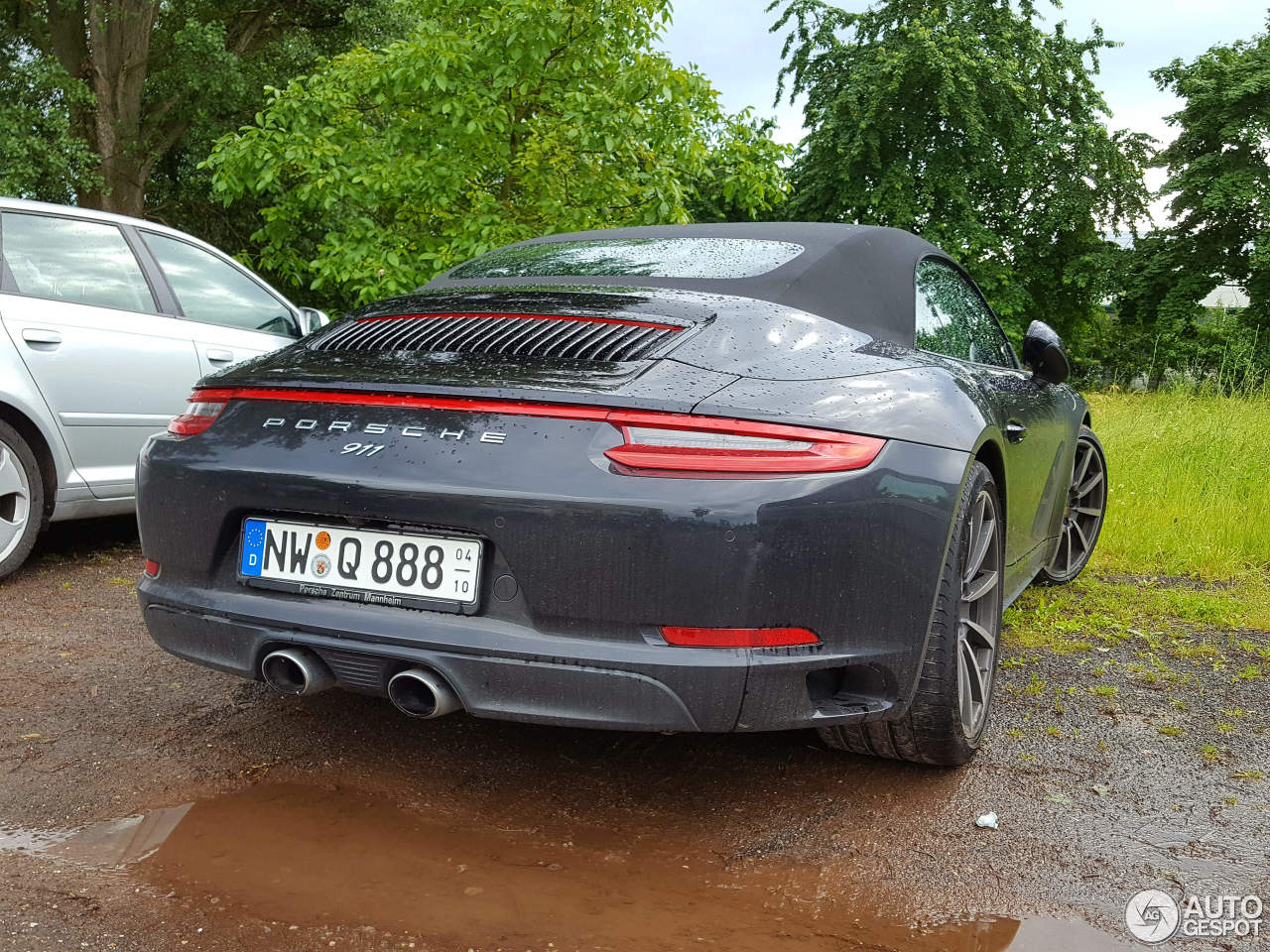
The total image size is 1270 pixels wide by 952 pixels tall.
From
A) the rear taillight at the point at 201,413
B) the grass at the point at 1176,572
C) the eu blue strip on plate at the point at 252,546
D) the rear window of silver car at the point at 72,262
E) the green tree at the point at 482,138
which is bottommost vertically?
the grass at the point at 1176,572

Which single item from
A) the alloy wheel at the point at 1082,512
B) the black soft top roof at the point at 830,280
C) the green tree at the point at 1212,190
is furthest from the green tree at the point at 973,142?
the black soft top roof at the point at 830,280

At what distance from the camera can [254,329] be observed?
5.86m

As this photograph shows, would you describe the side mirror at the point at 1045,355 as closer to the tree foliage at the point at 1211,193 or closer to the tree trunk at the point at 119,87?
the tree trunk at the point at 119,87

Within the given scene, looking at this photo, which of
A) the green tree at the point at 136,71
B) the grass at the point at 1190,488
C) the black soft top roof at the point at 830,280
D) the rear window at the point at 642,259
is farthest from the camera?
the green tree at the point at 136,71

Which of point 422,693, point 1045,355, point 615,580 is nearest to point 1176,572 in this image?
point 1045,355

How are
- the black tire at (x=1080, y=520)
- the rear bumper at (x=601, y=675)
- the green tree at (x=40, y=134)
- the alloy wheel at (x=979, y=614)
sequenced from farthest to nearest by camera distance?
1. the green tree at (x=40, y=134)
2. the black tire at (x=1080, y=520)
3. the alloy wheel at (x=979, y=614)
4. the rear bumper at (x=601, y=675)

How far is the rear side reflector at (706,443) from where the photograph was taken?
2.20 meters

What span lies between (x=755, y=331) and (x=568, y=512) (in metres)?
0.69

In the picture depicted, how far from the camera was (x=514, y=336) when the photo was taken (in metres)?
2.64

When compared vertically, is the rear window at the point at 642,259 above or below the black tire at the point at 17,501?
above

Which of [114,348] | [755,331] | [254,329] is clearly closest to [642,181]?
[254,329]

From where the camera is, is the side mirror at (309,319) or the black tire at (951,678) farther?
the side mirror at (309,319)

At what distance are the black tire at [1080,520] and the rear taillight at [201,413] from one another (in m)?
3.77

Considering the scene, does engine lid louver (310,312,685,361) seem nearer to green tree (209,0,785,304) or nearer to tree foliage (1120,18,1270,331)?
green tree (209,0,785,304)
